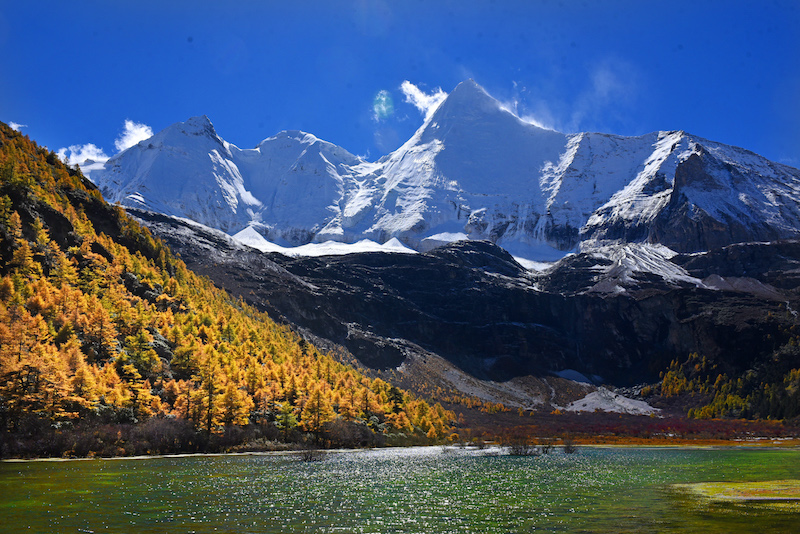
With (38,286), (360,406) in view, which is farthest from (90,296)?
(360,406)

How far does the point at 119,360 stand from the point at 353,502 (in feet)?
250

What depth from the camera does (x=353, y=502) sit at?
44688 millimetres

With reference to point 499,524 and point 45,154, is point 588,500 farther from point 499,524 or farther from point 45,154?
point 45,154

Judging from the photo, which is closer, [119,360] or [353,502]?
[353,502]

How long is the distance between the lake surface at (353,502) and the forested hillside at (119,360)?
16564 mm

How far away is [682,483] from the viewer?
188 feet

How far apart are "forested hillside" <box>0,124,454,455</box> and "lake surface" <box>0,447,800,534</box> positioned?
54.3 ft

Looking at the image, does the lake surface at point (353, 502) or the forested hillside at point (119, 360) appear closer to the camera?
the lake surface at point (353, 502)

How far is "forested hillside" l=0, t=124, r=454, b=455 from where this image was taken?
8325cm

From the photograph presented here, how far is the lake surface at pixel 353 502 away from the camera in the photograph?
3378cm

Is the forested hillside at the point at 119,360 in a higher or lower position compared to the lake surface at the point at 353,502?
higher

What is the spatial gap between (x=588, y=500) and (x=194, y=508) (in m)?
28.9

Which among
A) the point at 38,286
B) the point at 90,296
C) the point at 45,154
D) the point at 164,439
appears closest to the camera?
the point at 164,439

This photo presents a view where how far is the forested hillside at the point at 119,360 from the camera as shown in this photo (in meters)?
83.2
